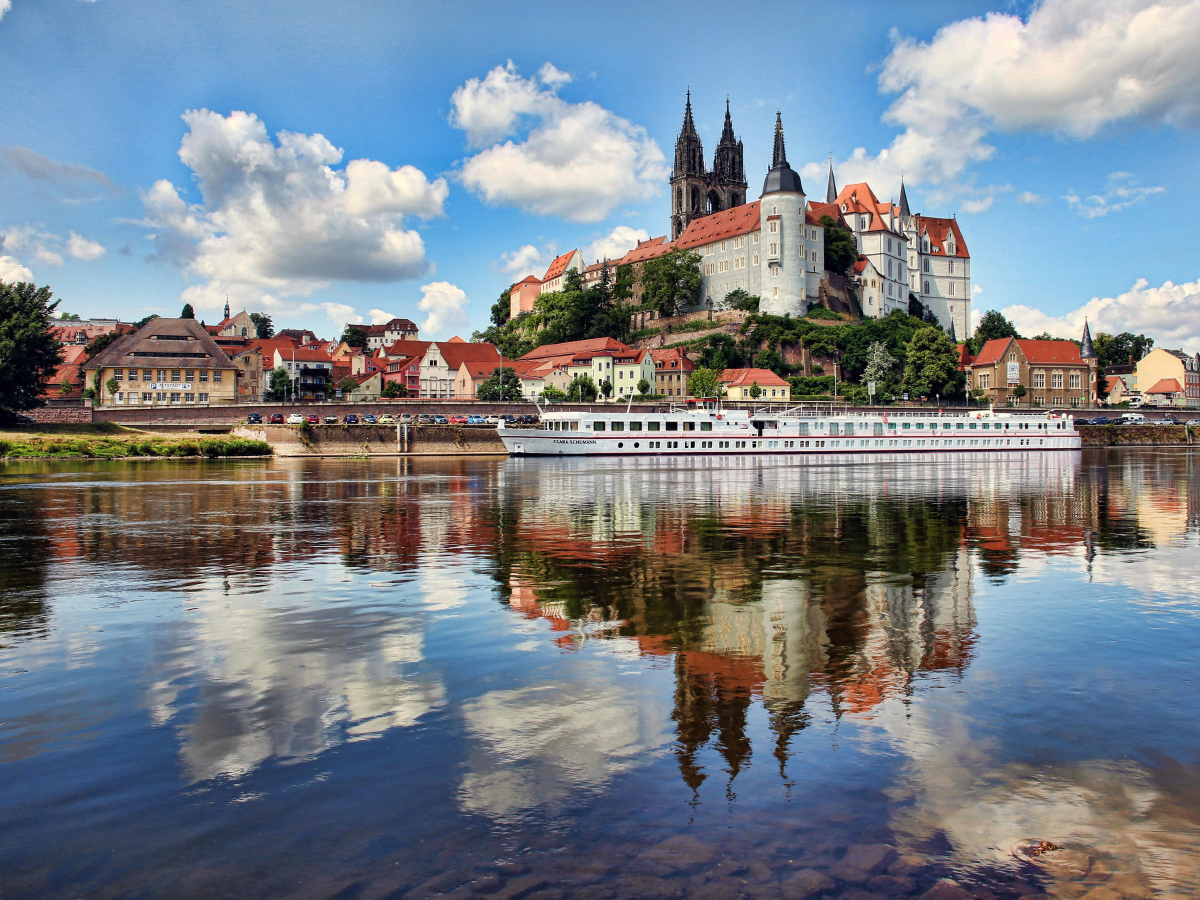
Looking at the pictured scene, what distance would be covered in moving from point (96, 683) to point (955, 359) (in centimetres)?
11289

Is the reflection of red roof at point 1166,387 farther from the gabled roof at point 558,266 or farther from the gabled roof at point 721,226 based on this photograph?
the gabled roof at point 558,266

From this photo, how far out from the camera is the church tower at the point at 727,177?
542ft

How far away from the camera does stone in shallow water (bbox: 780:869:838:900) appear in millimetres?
5125

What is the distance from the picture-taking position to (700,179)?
163 metres

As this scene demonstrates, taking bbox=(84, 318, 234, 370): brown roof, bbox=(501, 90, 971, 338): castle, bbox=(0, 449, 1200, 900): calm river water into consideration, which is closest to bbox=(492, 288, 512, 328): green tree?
bbox=(501, 90, 971, 338): castle

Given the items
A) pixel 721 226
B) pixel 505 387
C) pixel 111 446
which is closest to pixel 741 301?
pixel 721 226

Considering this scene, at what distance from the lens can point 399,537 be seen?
69.3 ft

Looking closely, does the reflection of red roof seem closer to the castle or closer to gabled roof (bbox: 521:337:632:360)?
the castle

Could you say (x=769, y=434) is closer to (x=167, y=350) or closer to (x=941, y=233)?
(x=167, y=350)

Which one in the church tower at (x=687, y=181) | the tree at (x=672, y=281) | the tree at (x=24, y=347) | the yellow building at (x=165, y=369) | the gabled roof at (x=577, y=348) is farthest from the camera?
the church tower at (x=687, y=181)

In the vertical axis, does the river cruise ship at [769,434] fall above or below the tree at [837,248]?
below

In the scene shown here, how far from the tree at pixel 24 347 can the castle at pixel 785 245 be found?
297 feet

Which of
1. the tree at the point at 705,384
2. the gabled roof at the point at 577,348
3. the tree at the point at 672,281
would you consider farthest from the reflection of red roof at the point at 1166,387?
the gabled roof at the point at 577,348

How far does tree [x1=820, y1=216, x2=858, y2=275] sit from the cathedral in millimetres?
32118
